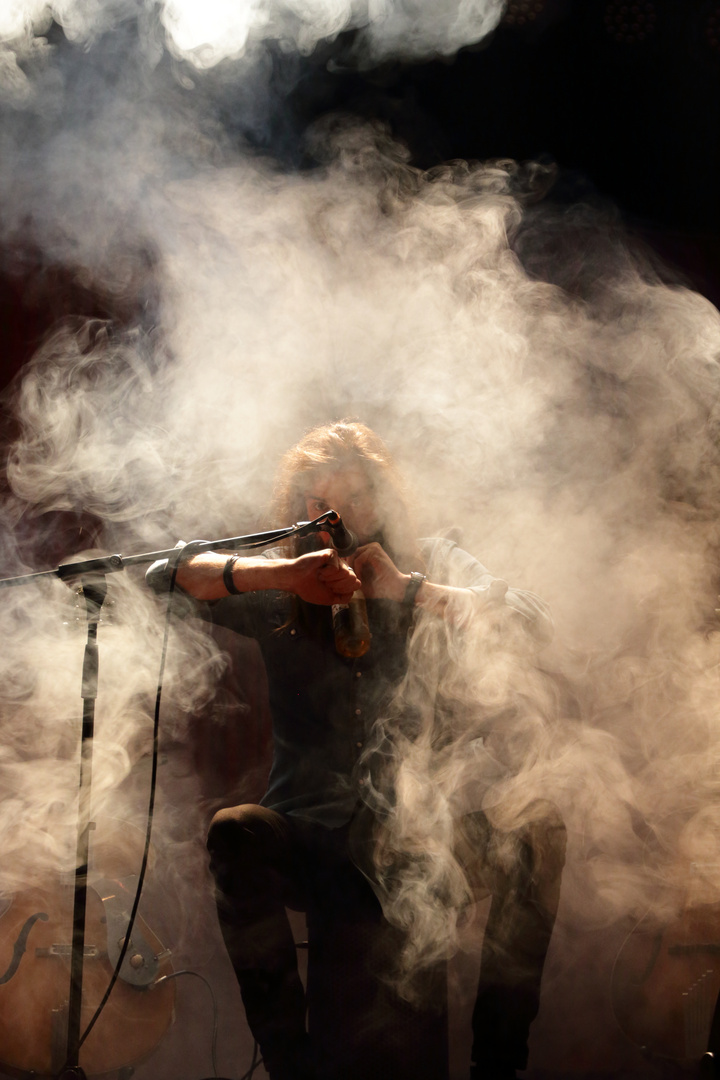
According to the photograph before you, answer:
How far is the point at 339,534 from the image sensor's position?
1665 mm

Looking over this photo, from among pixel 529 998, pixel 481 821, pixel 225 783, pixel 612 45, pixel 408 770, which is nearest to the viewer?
pixel 529 998

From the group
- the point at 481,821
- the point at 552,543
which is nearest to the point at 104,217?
the point at 552,543

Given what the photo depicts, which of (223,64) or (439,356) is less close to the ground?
(223,64)

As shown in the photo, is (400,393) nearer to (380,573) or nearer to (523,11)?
(380,573)

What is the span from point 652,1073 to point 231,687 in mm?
1777

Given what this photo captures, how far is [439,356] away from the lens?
2.77 meters

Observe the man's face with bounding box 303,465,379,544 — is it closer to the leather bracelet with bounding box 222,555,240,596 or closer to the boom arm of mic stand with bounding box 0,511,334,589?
the leather bracelet with bounding box 222,555,240,596

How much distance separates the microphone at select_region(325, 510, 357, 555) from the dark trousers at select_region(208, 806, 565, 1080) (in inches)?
25.8

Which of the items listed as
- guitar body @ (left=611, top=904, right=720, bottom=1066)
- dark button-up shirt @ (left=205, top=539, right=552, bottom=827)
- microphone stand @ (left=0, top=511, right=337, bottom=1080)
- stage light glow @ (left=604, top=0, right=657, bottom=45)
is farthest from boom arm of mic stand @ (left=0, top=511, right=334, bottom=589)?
stage light glow @ (left=604, top=0, right=657, bottom=45)

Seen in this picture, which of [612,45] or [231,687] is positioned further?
[231,687]

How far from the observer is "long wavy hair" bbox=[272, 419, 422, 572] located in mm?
2260

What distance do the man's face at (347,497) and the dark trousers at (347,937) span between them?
0.81 metres

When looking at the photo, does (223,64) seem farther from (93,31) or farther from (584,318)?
(584,318)

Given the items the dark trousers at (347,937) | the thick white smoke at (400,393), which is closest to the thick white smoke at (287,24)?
the thick white smoke at (400,393)
